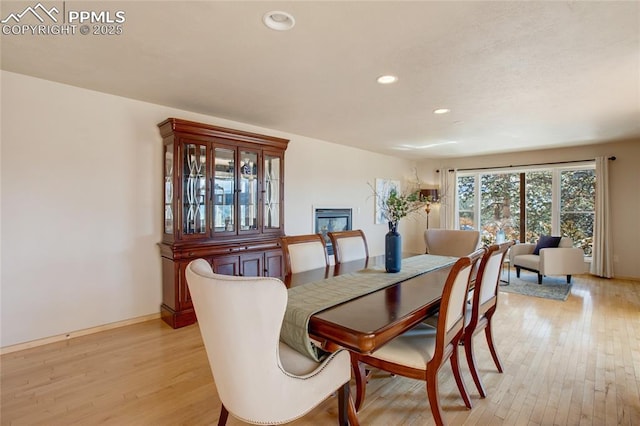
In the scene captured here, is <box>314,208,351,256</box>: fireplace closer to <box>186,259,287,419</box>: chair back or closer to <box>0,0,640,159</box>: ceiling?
<box>0,0,640,159</box>: ceiling

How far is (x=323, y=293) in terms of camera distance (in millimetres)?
1854

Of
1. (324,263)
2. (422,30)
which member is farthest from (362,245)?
(422,30)

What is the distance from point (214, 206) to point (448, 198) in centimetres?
534

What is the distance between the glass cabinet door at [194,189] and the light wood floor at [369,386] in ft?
3.47

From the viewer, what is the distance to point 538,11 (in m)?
1.74

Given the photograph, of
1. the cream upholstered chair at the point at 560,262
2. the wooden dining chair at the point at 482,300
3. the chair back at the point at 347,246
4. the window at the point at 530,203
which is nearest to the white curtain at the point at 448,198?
the window at the point at 530,203

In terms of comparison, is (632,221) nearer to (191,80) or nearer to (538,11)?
(538,11)

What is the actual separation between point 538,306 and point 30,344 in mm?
5314

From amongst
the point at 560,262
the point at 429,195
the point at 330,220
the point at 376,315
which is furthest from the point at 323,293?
the point at 429,195

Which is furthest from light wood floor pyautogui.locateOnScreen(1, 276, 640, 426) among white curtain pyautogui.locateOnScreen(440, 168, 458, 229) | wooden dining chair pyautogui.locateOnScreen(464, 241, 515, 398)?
white curtain pyautogui.locateOnScreen(440, 168, 458, 229)

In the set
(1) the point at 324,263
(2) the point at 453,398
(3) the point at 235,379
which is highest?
(1) the point at 324,263

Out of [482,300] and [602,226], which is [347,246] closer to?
[482,300]

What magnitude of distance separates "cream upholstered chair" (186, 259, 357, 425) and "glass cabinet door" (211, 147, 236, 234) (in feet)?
7.43

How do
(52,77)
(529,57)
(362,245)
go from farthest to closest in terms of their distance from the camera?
(362,245) → (52,77) → (529,57)
